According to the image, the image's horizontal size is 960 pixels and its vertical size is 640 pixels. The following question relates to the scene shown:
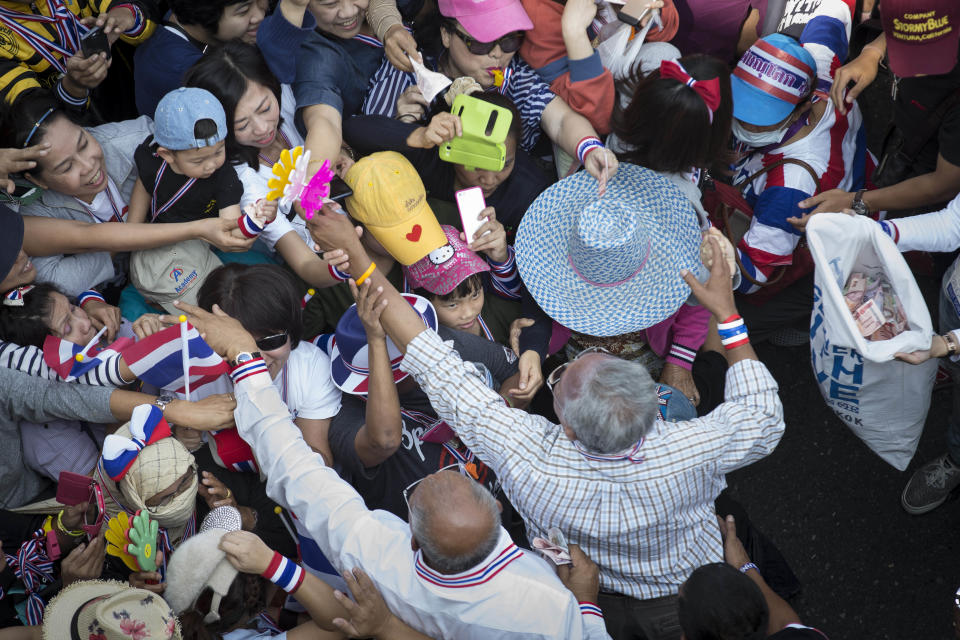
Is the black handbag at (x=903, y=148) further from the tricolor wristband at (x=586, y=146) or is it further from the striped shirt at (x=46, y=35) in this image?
the striped shirt at (x=46, y=35)

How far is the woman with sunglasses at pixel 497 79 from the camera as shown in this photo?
9.63 ft

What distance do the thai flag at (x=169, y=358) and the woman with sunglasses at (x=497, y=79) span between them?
4.14 feet

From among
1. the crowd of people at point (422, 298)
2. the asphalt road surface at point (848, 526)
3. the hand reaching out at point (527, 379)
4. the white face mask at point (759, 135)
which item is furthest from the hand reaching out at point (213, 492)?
the white face mask at point (759, 135)

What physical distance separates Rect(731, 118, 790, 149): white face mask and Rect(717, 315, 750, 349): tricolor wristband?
1070 millimetres

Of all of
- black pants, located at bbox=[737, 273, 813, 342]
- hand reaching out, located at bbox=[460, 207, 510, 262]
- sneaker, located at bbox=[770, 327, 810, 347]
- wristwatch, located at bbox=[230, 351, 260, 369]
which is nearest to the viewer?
wristwatch, located at bbox=[230, 351, 260, 369]

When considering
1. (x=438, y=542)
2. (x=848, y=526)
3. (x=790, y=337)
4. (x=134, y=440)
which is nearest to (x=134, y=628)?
(x=134, y=440)

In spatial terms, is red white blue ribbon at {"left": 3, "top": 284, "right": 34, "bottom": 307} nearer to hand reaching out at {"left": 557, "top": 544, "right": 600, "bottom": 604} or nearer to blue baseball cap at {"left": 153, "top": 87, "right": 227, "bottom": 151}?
blue baseball cap at {"left": 153, "top": 87, "right": 227, "bottom": 151}

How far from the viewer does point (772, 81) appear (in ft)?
9.60

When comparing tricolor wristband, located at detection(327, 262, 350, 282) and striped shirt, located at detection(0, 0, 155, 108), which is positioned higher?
striped shirt, located at detection(0, 0, 155, 108)

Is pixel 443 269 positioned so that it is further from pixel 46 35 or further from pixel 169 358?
pixel 46 35

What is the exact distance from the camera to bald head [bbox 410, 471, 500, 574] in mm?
1880

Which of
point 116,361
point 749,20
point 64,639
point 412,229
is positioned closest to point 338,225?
point 412,229

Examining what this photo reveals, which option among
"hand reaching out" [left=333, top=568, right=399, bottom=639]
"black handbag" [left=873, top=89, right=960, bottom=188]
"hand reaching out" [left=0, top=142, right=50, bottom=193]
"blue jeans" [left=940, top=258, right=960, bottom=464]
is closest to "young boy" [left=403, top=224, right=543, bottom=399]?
"hand reaching out" [left=333, top=568, right=399, bottom=639]

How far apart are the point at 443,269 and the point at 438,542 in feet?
3.64
